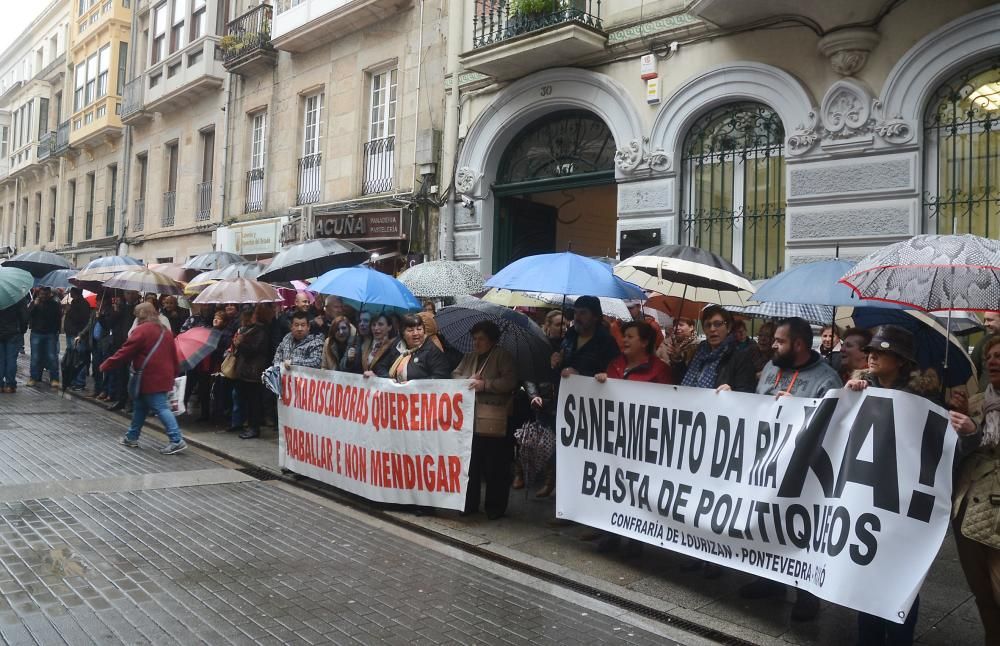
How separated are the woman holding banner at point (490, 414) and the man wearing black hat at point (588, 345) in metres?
0.56

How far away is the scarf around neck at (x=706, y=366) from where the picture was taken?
5863 mm

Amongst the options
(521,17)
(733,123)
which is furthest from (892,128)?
(521,17)

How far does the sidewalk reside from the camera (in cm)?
469

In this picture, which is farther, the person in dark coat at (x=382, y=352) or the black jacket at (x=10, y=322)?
the black jacket at (x=10, y=322)

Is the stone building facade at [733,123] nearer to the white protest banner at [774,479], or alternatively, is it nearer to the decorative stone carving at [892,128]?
the decorative stone carving at [892,128]

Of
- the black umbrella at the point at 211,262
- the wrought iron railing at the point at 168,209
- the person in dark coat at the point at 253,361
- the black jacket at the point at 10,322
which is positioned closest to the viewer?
the person in dark coat at the point at 253,361

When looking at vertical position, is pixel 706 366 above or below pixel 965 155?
below

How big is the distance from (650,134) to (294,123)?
385 inches

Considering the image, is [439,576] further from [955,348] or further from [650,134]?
[650,134]

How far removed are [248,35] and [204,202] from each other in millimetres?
4651

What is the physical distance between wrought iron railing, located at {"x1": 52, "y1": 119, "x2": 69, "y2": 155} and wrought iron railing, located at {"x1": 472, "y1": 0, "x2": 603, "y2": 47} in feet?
75.0

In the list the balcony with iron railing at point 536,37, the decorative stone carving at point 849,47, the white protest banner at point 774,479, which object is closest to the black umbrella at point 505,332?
the white protest banner at point 774,479

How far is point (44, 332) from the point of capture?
1422 cm

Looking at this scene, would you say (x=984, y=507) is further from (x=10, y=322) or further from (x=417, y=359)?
(x=10, y=322)
